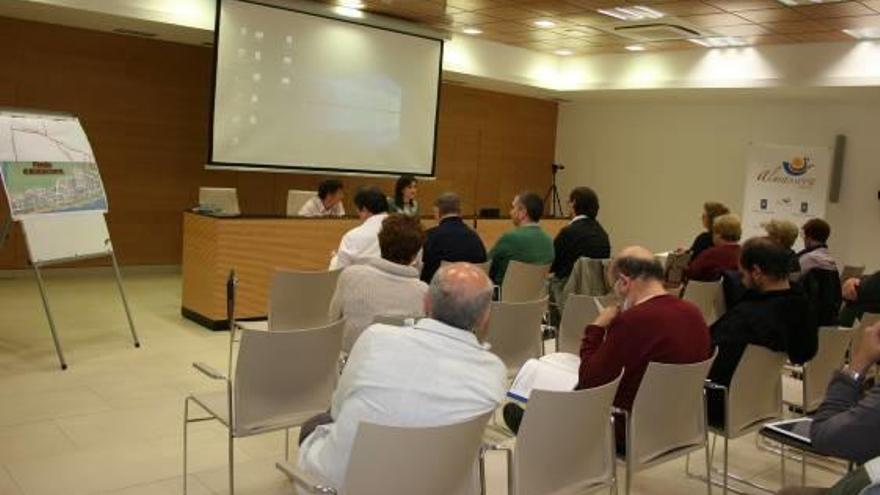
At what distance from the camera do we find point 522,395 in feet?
10.4

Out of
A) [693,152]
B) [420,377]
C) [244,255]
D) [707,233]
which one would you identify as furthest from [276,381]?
[693,152]

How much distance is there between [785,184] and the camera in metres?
10.0

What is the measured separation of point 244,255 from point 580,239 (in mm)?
2877

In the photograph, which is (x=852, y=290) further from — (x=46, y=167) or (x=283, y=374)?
(x=46, y=167)

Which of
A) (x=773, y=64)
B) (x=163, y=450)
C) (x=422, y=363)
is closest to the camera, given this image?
(x=422, y=363)

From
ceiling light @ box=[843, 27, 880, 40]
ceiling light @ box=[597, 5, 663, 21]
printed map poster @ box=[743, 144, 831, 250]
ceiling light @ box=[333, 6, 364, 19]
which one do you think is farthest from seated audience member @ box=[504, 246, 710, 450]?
printed map poster @ box=[743, 144, 831, 250]

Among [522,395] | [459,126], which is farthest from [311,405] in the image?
[459,126]

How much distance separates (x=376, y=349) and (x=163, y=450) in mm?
2277

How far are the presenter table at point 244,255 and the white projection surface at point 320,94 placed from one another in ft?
4.32

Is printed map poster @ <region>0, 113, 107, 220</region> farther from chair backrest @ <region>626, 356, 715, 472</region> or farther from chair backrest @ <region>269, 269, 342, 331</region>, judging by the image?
chair backrest @ <region>626, 356, 715, 472</region>

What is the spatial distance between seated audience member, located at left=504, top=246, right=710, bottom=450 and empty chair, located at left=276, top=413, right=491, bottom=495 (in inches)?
37.4

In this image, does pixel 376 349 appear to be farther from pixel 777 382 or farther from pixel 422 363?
pixel 777 382

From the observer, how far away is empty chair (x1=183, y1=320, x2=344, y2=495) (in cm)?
295

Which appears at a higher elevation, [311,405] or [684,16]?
[684,16]
